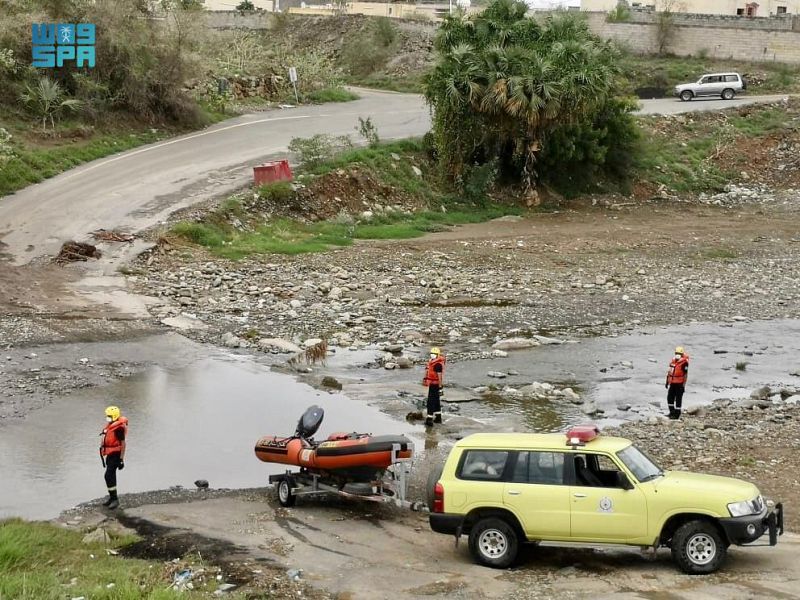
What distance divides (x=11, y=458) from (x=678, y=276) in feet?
67.9

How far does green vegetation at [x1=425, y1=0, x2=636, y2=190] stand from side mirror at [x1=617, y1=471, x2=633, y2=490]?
87.2 ft

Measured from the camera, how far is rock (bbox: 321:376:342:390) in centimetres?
2119

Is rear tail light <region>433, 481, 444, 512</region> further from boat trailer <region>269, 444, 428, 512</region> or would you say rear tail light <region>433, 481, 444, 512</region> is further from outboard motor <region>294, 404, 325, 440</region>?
outboard motor <region>294, 404, 325, 440</region>

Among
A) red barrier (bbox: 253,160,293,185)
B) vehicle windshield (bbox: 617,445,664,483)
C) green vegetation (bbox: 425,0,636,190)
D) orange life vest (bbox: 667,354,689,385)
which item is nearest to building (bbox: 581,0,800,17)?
green vegetation (bbox: 425,0,636,190)

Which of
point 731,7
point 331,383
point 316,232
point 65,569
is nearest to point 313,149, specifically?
point 316,232

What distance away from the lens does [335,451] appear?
47.8 feet

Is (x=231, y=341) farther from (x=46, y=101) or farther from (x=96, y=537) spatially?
(x=46, y=101)

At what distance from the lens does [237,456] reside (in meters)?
17.3

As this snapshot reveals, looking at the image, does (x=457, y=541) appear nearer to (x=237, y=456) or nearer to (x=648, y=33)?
(x=237, y=456)

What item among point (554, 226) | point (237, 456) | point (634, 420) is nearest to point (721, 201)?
point (554, 226)

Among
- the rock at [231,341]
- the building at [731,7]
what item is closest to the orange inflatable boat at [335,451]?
the rock at [231,341]

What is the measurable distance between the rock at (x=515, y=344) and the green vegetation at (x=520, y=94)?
15011mm

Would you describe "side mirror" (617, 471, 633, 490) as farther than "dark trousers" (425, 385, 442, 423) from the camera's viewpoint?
No

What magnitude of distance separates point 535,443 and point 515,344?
1155cm
